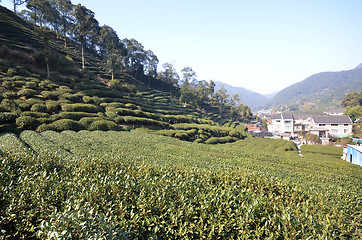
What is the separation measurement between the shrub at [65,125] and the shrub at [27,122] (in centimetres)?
165

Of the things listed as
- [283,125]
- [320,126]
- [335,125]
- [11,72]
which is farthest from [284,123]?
[11,72]

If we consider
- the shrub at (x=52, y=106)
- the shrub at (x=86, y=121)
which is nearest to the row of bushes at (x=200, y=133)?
the shrub at (x=86, y=121)

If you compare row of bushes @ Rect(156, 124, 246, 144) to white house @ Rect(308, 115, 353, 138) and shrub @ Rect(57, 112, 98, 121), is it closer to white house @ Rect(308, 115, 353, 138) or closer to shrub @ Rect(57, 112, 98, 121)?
shrub @ Rect(57, 112, 98, 121)

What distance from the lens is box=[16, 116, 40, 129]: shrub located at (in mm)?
16906

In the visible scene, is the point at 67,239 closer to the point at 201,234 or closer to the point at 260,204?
the point at 201,234

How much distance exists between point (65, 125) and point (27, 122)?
10.9 ft

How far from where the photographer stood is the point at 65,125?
61.5 feet

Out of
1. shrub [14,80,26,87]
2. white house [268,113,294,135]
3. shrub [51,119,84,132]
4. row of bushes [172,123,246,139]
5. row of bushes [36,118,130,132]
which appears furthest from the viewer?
white house [268,113,294,135]

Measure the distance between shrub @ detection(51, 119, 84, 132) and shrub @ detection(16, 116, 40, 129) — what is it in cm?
165

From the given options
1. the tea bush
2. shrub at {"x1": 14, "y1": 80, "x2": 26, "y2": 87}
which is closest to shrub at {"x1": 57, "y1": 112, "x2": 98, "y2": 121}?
the tea bush

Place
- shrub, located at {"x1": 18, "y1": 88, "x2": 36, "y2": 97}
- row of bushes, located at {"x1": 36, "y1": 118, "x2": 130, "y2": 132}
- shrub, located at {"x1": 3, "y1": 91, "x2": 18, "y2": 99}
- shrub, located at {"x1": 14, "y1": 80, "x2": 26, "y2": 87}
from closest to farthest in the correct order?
row of bushes, located at {"x1": 36, "y1": 118, "x2": 130, "y2": 132} → shrub, located at {"x1": 3, "y1": 91, "x2": 18, "y2": 99} → shrub, located at {"x1": 18, "y1": 88, "x2": 36, "y2": 97} → shrub, located at {"x1": 14, "y1": 80, "x2": 26, "y2": 87}

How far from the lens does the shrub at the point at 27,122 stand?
55.5 ft

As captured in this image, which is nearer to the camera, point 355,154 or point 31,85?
point 355,154

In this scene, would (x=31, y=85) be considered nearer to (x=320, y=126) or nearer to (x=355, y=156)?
(x=355, y=156)
